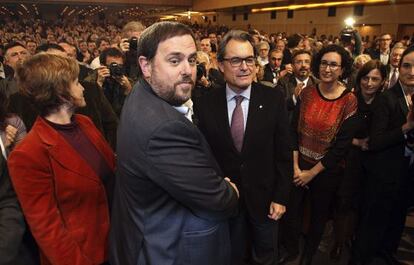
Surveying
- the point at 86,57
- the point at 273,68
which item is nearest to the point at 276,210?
the point at 273,68

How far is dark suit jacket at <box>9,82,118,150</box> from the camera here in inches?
79.7

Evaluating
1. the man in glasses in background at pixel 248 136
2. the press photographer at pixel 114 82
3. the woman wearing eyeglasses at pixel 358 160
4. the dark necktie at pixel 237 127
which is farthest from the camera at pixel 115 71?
the woman wearing eyeglasses at pixel 358 160

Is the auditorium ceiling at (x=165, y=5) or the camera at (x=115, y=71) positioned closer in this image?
the camera at (x=115, y=71)

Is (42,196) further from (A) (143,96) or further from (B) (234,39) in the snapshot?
(B) (234,39)

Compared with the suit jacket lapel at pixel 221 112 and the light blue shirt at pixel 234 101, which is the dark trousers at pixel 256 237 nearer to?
the suit jacket lapel at pixel 221 112

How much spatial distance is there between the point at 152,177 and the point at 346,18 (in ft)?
58.6

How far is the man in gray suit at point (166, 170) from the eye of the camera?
1.07 meters

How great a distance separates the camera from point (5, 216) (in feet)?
4.50

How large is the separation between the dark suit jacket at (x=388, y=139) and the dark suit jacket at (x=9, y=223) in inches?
83.9

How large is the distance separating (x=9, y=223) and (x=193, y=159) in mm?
882

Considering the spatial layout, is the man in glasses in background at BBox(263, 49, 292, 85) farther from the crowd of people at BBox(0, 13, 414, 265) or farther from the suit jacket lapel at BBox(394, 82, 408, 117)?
the suit jacket lapel at BBox(394, 82, 408, 117)

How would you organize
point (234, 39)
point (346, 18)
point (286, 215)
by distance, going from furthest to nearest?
point (346, 18) → point (286, 215) → point (234, 39)

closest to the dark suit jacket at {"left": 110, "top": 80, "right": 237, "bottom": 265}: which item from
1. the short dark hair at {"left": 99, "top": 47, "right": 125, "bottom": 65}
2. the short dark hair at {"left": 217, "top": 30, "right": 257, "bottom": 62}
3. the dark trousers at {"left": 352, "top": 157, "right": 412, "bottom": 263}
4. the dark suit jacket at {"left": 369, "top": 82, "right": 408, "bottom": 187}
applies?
the short dark hair at {"left": 217, "top": 30, "right": 257, "bottom": 62}

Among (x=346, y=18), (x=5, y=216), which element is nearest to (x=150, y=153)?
(x=5, y=216)
